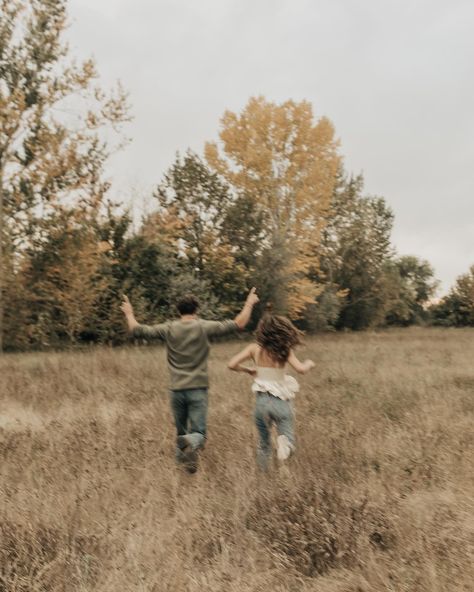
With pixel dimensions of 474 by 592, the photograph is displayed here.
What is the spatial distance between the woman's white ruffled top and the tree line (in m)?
17.3

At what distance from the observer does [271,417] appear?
528 centimetres

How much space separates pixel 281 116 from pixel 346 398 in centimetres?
2390

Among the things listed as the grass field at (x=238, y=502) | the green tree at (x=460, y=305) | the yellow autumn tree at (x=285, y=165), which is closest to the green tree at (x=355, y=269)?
the yellow autumn tree at (x=285, y=165)

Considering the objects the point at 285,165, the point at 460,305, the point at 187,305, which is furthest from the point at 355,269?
the point at 187,305

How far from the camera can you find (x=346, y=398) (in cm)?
934

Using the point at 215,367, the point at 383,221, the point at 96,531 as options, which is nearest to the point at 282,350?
the point at 96,531

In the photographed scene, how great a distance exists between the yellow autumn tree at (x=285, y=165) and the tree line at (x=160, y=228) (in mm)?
57

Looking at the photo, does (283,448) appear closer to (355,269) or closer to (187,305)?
(187,305)

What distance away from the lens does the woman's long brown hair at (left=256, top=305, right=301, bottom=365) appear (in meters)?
5.22

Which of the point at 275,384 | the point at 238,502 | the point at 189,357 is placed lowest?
the point at 238,502

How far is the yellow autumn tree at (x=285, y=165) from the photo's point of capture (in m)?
30.8

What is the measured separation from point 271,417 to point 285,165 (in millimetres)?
27263

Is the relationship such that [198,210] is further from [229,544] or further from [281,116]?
[229,544]

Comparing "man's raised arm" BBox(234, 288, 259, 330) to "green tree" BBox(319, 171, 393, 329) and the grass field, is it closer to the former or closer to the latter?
the grass field
